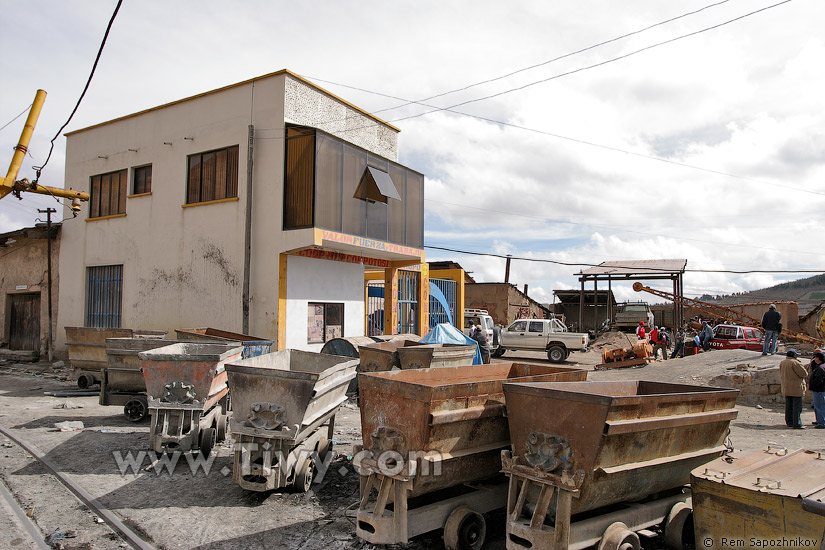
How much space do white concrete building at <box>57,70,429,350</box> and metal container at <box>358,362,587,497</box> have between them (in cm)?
831

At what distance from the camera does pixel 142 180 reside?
16.2m

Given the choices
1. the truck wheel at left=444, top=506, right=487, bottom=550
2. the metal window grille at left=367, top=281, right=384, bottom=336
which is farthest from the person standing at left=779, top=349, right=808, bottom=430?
the metal window grille at left=367, top=281, right=384, bottom=336

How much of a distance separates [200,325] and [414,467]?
11271 mm

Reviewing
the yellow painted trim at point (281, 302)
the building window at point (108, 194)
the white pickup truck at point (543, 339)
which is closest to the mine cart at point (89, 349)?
the yellow painted trim at point (281, 302)

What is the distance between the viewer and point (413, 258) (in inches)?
667

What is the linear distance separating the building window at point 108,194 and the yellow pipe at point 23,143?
229 cm

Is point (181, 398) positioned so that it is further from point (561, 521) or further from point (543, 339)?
point (543, 339)

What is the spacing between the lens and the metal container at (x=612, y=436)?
13.7ft

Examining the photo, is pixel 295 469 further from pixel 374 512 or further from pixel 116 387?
pixel 116 387

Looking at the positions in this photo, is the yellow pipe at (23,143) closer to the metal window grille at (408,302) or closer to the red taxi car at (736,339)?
the metal window grille at (408,302)

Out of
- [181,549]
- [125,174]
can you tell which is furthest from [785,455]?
[125,174]

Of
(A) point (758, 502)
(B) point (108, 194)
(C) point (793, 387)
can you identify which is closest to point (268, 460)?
(A) point (758, 502)

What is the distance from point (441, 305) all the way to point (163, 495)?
1493cm

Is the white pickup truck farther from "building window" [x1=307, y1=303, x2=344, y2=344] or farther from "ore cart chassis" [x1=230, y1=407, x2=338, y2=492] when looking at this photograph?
"ore cart chassis" [x1=230, y1=407, x2=338, y2=492]
